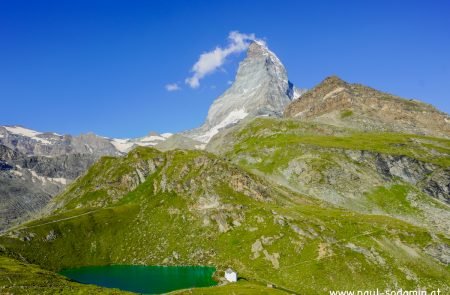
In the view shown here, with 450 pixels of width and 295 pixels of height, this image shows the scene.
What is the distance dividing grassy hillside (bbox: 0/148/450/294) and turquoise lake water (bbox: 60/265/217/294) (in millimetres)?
5484

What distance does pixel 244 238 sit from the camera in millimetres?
148750

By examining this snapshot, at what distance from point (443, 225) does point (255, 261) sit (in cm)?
9294

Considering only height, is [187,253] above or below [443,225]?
below

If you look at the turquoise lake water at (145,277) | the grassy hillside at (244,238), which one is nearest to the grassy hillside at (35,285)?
the turquoise lake water at (145,277)

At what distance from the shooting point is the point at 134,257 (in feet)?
513

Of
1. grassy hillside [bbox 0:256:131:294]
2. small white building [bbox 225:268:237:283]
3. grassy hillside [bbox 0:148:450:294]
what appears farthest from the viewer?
grassy hillside [bbox 0:148:450:294]

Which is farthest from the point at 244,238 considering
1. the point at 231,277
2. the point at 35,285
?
the point at 35,285

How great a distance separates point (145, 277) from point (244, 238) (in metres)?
37.7

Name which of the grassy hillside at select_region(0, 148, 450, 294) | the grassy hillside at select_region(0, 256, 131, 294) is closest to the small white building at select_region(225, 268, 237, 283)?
the grassy hillside at select_region(0, 148, 450, 294)

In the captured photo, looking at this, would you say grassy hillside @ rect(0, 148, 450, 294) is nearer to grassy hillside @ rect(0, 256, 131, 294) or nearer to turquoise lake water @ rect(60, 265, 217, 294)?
turquoise lake water @ rect(60, 265, 217, 294)

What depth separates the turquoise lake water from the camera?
385 ft

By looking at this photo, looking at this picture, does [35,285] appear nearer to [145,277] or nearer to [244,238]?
[145,277]

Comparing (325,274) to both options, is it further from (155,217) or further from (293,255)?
(155,217)

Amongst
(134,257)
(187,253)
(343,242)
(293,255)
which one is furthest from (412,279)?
(134,257)
